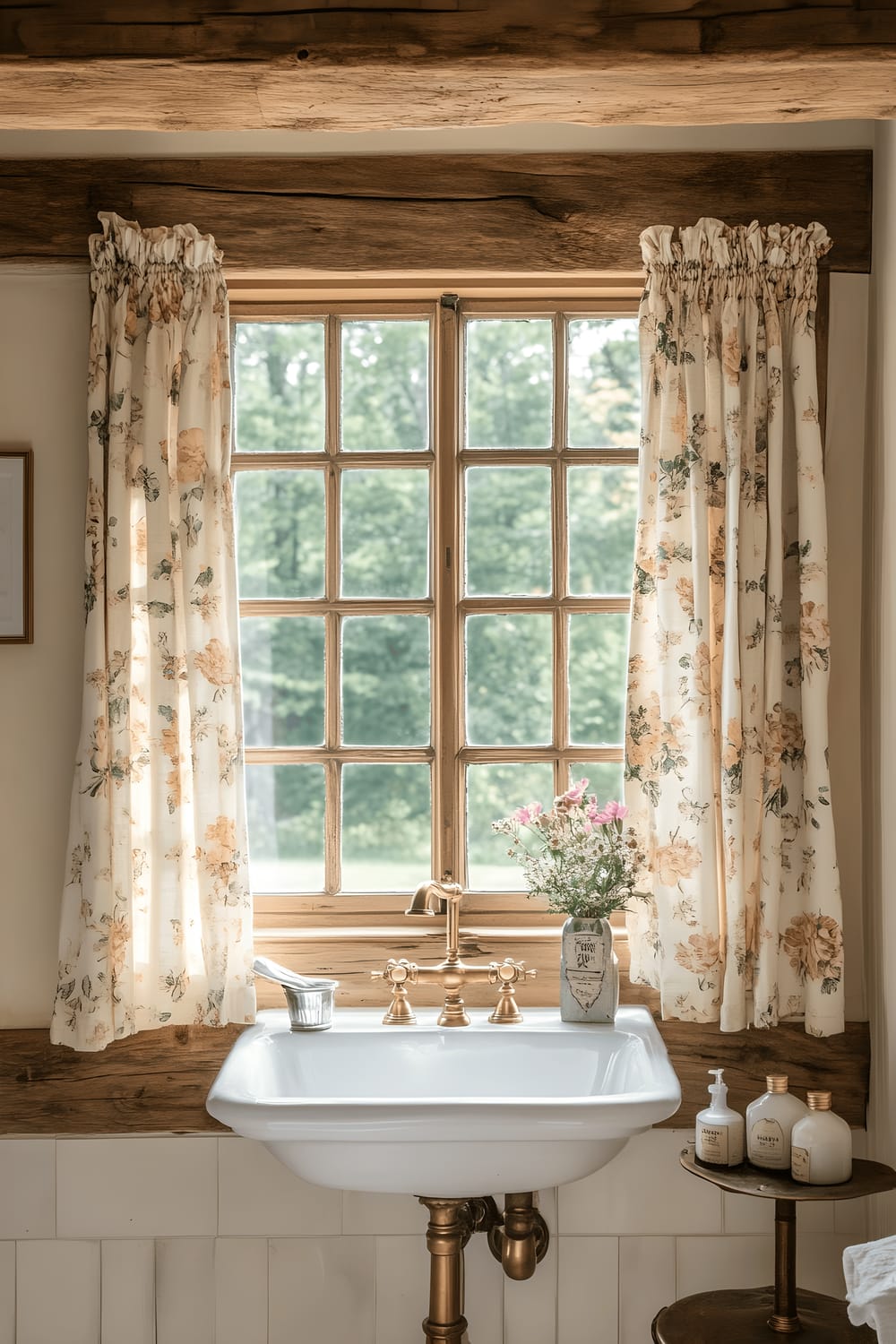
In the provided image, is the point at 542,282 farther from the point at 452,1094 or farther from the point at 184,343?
the point at 452,1094

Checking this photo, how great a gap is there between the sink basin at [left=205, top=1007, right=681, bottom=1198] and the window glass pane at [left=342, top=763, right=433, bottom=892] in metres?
0.39

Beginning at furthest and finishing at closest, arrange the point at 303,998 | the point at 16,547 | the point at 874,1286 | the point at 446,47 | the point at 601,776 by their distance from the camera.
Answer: the point at 601,776 → the point at 16,547 → the point at 303,998 → the point at 446,47 → the point at 874,1286

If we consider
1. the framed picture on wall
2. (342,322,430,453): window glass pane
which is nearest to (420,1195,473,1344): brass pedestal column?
the framed picture on wall

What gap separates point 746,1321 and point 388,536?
5.28 feet

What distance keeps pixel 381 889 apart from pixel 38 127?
1541 millimetres

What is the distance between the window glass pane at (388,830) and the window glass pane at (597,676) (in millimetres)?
349

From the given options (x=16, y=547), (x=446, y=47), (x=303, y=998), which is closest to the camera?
(x=446, y=47)

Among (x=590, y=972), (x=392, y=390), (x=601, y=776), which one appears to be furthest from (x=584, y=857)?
(x=392, y=390)

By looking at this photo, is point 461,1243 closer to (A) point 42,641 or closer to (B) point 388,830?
(B) point 388,830

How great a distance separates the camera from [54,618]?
238 cm

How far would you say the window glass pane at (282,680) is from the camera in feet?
8.20

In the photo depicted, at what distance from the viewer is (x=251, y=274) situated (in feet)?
7.88

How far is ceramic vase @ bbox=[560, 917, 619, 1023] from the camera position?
217cm

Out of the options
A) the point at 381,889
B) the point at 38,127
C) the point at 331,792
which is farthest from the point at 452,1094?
the point at 38,127
